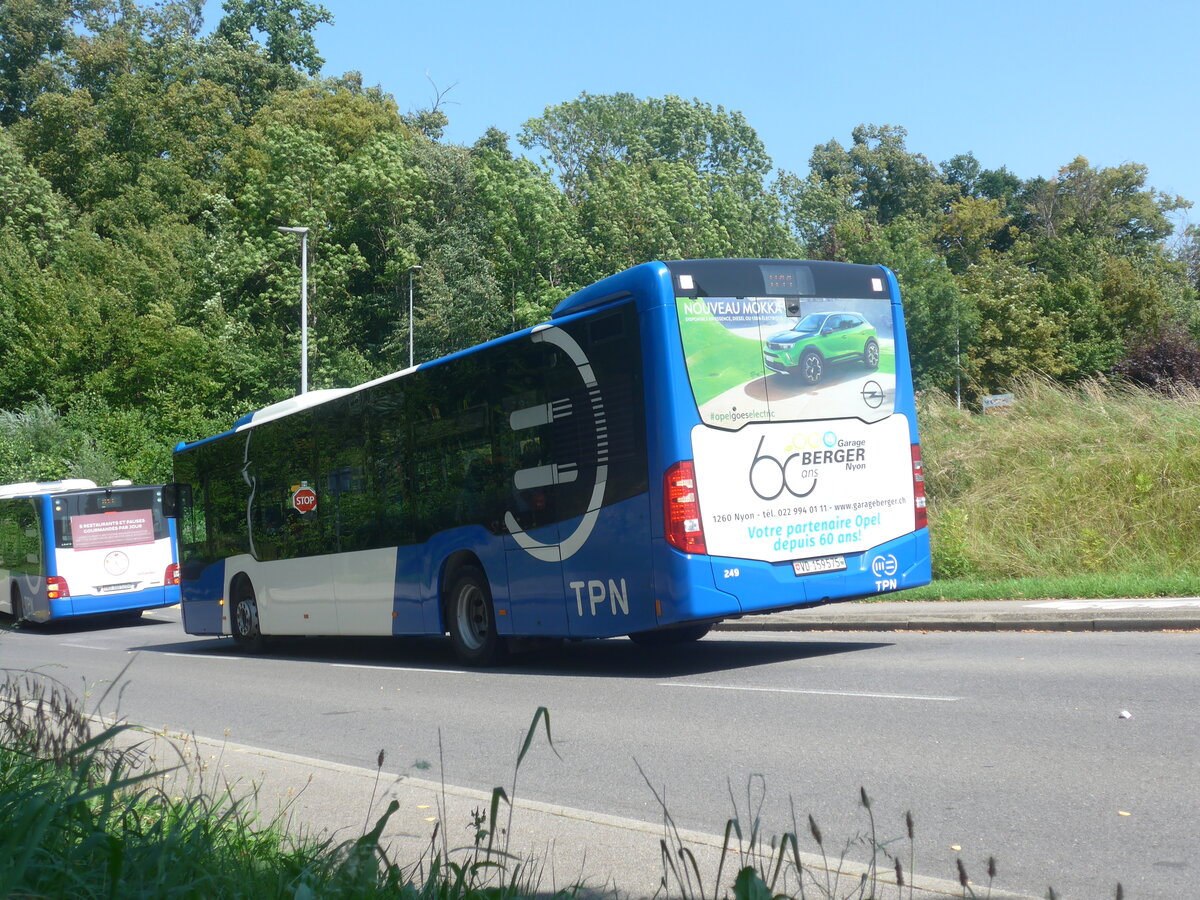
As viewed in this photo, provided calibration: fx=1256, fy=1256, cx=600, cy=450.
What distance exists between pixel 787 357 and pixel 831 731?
411 centimetres

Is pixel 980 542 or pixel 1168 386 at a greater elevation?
pixel 1168 386

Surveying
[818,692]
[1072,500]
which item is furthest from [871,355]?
[1072,500]

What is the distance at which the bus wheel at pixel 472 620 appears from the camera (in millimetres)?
13070

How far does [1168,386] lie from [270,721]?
58.0ft

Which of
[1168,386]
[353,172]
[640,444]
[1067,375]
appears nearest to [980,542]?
[1168,386]

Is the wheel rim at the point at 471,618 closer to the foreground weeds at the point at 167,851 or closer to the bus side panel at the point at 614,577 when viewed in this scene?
the bus side panel at the point at 614,577

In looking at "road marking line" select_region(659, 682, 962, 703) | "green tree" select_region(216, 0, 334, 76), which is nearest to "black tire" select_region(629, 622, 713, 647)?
"road marking line" select_region(659, 682, 962, 703)

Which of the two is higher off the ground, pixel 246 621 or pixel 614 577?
pixel 614 577

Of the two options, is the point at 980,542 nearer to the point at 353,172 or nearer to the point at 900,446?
the point at 900,446

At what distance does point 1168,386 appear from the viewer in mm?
22234

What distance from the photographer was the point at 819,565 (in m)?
11.1

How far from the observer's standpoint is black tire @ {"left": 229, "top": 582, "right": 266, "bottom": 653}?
1830 cm

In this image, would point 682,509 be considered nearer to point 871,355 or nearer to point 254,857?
point 871,355

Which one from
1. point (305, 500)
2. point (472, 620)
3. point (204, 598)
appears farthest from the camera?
point (204, 598)
